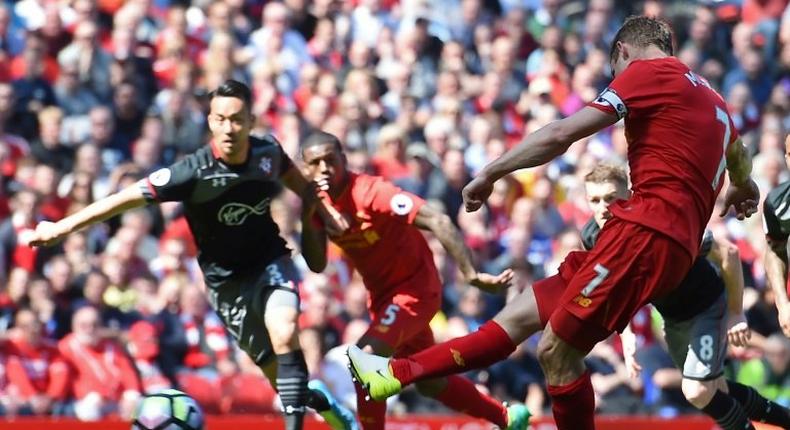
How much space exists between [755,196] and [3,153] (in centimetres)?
758

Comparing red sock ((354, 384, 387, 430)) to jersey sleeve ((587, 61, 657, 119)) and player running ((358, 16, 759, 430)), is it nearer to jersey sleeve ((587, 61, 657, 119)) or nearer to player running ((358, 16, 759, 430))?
player running ((358, 16, 759, 430))

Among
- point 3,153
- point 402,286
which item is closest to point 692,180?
point 402,286

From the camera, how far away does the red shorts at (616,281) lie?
7359 millimetres

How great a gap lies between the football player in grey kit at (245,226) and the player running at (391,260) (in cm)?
24

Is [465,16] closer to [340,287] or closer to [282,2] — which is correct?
[282,2]

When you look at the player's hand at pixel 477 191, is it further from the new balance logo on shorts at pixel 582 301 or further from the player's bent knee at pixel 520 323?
the player's bent knee at pixel 520 323

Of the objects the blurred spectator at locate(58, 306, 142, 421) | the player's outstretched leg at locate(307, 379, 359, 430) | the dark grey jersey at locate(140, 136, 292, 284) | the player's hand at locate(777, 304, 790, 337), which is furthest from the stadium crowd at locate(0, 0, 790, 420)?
the player's hand at locate(777, 304, 790, 337)

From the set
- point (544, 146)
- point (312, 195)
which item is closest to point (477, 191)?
point (544, 146)

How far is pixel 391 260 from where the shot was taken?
400 inches

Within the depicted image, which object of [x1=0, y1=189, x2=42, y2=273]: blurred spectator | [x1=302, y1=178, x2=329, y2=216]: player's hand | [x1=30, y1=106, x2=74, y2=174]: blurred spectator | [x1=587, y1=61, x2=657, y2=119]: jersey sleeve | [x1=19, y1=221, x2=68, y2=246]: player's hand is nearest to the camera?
[x1=587, y1=61, x2=657, y2=119]: jersey sleeve

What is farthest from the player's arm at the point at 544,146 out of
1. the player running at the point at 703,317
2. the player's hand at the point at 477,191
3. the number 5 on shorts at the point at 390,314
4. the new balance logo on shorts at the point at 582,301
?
the number 5 on shorts at the point at 390,314

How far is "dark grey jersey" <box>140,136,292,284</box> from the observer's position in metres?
9.45

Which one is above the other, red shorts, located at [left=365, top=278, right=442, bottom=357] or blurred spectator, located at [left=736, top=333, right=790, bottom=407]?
red shorts, located at [left=365, top=278, right=442, bottom=357]

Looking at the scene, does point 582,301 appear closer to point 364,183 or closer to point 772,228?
point 772,228
